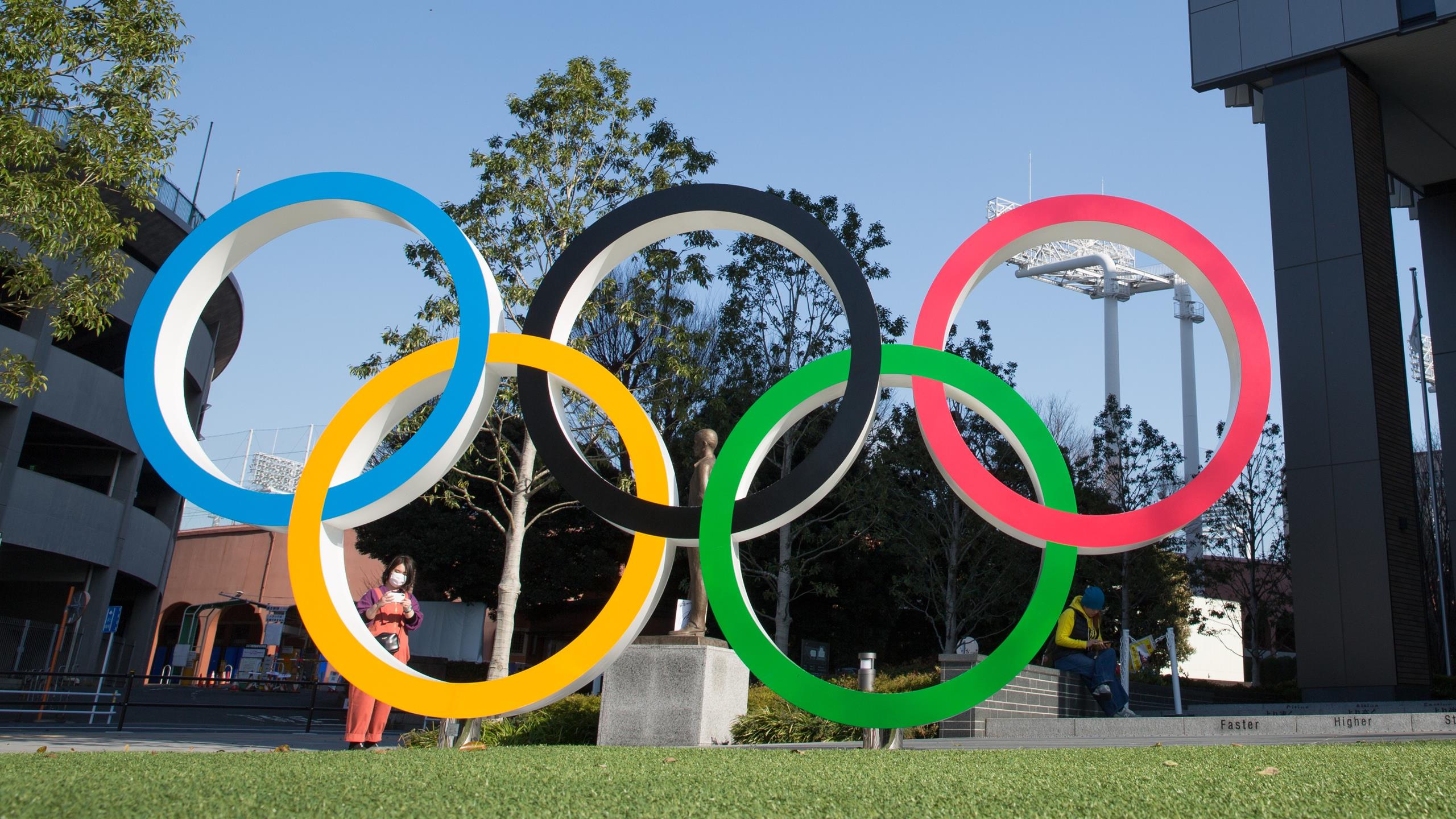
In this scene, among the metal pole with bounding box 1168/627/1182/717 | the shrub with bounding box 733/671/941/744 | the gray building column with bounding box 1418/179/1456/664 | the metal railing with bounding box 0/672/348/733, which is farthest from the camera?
the gray building column with bounding box 1418/179/1456/664

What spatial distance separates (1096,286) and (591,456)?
50292mm

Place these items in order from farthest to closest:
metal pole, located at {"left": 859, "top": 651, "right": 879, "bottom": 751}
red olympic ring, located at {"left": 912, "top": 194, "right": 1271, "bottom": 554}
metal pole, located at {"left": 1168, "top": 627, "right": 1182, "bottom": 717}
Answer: metal pole, located at {"left": 1168, "top": 627, "right": 1182, "bottom": 717} < metal pole, located at {"left": 859, "top": 651, "right": 879, "bottom": 751} < red olympic ring, located at {"left": 912, "top": 194, "right": 1271, "bottom": 554}

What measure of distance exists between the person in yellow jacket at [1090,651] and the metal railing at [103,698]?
9.08 metres

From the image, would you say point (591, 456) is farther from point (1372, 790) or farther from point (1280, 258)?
point (1372, 790)

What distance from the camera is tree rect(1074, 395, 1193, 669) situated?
82.1 ft

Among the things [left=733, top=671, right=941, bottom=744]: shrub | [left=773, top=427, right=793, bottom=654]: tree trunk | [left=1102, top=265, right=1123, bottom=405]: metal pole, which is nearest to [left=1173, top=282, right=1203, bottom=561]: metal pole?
[left=1102, top=265, right=1123, bottom=405]: metal pole

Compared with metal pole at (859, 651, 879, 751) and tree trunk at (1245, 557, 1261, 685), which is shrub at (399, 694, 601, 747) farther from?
tree trunk at (1245, 557, 1261, 685)

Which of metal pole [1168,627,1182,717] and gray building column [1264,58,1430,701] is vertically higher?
gray building column [1264,58,1430,701]

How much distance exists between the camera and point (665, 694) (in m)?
10.4

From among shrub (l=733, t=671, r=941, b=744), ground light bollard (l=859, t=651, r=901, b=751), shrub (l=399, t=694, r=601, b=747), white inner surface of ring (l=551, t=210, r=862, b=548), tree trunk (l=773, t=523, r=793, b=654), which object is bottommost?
shrub (l=399, t=694, r=601, b=747)

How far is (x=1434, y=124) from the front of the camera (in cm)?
2011

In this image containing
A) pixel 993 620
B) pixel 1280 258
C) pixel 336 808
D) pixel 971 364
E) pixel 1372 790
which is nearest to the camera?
pixel 336 808

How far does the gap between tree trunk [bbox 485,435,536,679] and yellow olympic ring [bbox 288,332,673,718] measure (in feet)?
21.9

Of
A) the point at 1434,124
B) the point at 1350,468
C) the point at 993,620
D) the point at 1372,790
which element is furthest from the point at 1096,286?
the point at 1372,790
